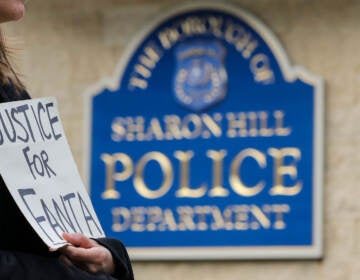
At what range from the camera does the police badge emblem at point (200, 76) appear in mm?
7207

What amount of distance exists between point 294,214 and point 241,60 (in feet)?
2.35

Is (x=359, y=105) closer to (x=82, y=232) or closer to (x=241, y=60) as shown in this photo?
(x=241, y=60)

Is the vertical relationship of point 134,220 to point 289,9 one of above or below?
below

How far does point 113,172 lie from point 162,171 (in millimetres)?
237

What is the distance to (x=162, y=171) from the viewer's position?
7.20m

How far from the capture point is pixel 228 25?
7.30 metres

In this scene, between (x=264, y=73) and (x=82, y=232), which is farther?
(x=264, y=73)

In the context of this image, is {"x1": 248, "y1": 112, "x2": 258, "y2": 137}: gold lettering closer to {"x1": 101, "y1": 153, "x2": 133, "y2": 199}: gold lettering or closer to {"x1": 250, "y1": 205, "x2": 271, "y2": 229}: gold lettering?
{"x1": 250, "y1": 205, "x2": 271, "y2": 229}: gold lettering

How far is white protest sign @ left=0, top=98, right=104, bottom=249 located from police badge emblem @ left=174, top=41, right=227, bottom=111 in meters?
4.64

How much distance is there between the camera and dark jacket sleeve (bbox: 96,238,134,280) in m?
2.52

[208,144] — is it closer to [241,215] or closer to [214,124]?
[214,124]

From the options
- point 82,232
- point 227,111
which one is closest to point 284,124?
point 227,111

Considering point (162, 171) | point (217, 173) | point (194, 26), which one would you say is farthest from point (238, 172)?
point (194, 26)

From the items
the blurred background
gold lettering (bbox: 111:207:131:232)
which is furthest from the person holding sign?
gold lettering (bbox: 111:207:131:232)
